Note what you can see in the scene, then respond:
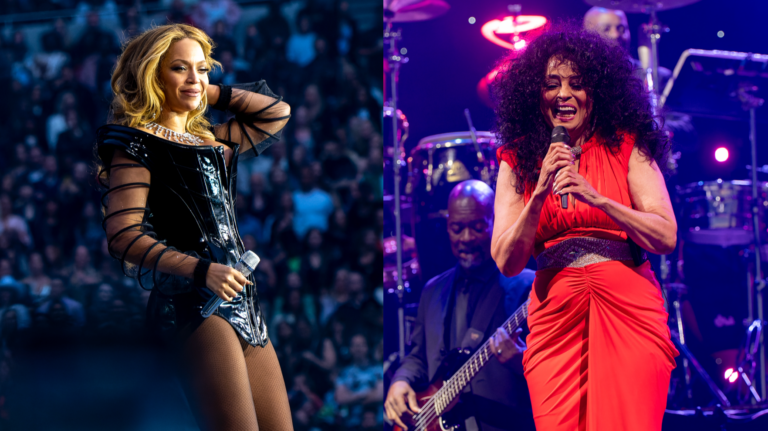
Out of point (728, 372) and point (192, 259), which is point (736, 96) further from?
point (192, 259)

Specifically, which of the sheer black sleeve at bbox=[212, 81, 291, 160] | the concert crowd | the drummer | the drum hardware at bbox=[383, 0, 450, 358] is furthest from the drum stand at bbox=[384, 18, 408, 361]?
the sheer black sleeve at bbox=[212, 81, 291, 160]

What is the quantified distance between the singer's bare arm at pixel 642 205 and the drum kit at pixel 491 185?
1218 mm

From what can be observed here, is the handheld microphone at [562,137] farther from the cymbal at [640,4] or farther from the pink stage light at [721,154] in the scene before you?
the pink stage light at [721,154]

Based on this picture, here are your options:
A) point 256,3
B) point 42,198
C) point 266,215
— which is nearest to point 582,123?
point 266,215

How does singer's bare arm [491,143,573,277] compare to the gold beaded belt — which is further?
the gold beaded belt

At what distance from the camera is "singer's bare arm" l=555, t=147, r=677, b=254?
1.78 metres

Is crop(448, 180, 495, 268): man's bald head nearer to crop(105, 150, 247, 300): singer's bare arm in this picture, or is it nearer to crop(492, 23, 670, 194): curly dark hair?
crop(492, 23, 670, 194): curly dark hair

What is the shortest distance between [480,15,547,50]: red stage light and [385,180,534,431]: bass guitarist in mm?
737

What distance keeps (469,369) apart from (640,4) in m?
1.97

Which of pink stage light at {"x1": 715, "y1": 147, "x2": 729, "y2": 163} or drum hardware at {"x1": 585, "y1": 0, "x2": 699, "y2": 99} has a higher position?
drum hardware at {"x1": 585, "y1": 0, "x2": 699, "y2": 99}

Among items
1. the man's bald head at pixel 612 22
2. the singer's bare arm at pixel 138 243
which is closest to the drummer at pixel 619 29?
the man's bald head at pixel 612 22

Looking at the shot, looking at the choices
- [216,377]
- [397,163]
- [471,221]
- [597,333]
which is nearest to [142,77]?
[216,377]

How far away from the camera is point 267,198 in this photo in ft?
13.4

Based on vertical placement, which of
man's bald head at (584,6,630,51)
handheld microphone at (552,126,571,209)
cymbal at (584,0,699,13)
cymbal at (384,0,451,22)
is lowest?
handheld microphone at (552,126,571,209)
